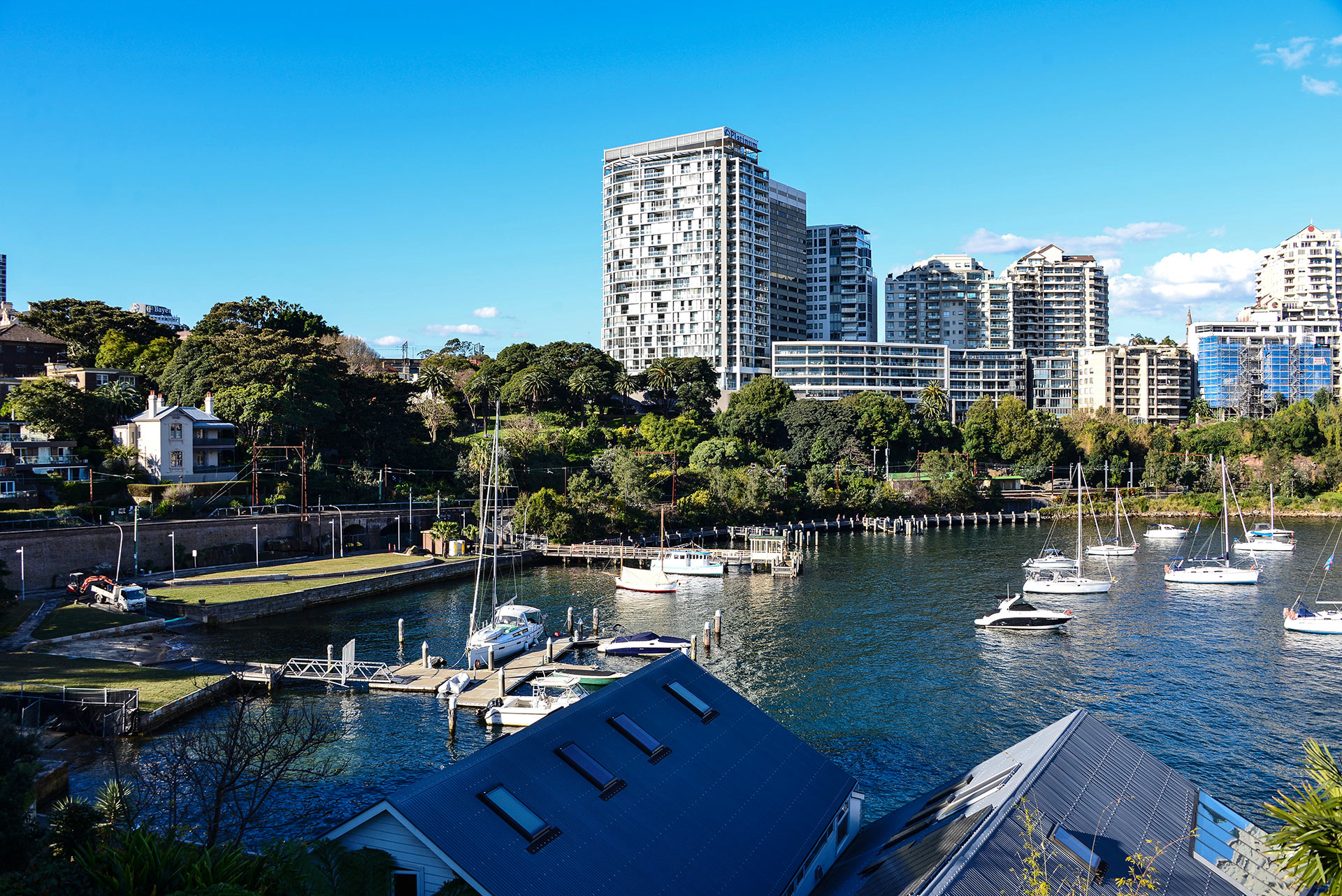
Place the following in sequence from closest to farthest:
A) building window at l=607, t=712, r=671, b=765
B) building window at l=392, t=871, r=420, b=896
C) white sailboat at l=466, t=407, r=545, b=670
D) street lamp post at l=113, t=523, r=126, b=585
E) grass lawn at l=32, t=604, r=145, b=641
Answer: building window at l=392, t=871, r=420, b=896
building window at l=607, t=712, r=671, b=765
white sailboat at l=466, t=407, r=545, b=670
grass lawn at l=32, t=604, r=145, b=641
street lamp post at l=113, t=523, r=126, b=585

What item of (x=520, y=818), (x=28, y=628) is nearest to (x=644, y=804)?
(x=520, y=818)

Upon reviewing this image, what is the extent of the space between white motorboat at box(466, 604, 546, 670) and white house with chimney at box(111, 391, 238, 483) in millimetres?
39623

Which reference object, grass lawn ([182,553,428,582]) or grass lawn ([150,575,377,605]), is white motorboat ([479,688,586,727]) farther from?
grass lawn ([182,553,428,582])

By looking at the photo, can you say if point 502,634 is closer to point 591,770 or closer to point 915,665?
point 915,665

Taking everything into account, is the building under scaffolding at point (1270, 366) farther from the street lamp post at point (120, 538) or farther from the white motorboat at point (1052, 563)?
the street lamp post at point (120, 538)

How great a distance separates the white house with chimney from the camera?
74.9 m

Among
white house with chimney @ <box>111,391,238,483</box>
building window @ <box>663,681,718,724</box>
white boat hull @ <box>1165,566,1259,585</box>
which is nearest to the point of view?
building window @ <box>663,681,718,724</box>

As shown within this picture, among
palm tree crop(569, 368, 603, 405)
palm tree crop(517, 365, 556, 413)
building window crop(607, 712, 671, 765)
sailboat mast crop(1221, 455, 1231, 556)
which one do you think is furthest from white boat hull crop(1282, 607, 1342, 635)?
palm tree crop(517, 365, 556, 413)

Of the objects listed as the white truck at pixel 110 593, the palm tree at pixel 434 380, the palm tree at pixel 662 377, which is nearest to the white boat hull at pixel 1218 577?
the white truck at pixel 110 593

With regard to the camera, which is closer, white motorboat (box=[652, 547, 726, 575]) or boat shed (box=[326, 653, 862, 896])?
boat shed (box=[326, 653, 862, 896])

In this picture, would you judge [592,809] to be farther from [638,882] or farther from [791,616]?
[791,616]

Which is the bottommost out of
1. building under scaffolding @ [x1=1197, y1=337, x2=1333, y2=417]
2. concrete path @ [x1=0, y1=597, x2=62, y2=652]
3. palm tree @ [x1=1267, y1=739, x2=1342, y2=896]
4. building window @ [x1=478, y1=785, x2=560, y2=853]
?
concrete path @ [x1=0, y1=597, x2=62, y2=652]

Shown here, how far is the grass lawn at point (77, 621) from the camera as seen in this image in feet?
147

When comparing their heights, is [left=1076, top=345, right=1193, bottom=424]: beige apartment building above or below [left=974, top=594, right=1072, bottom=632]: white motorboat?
above
